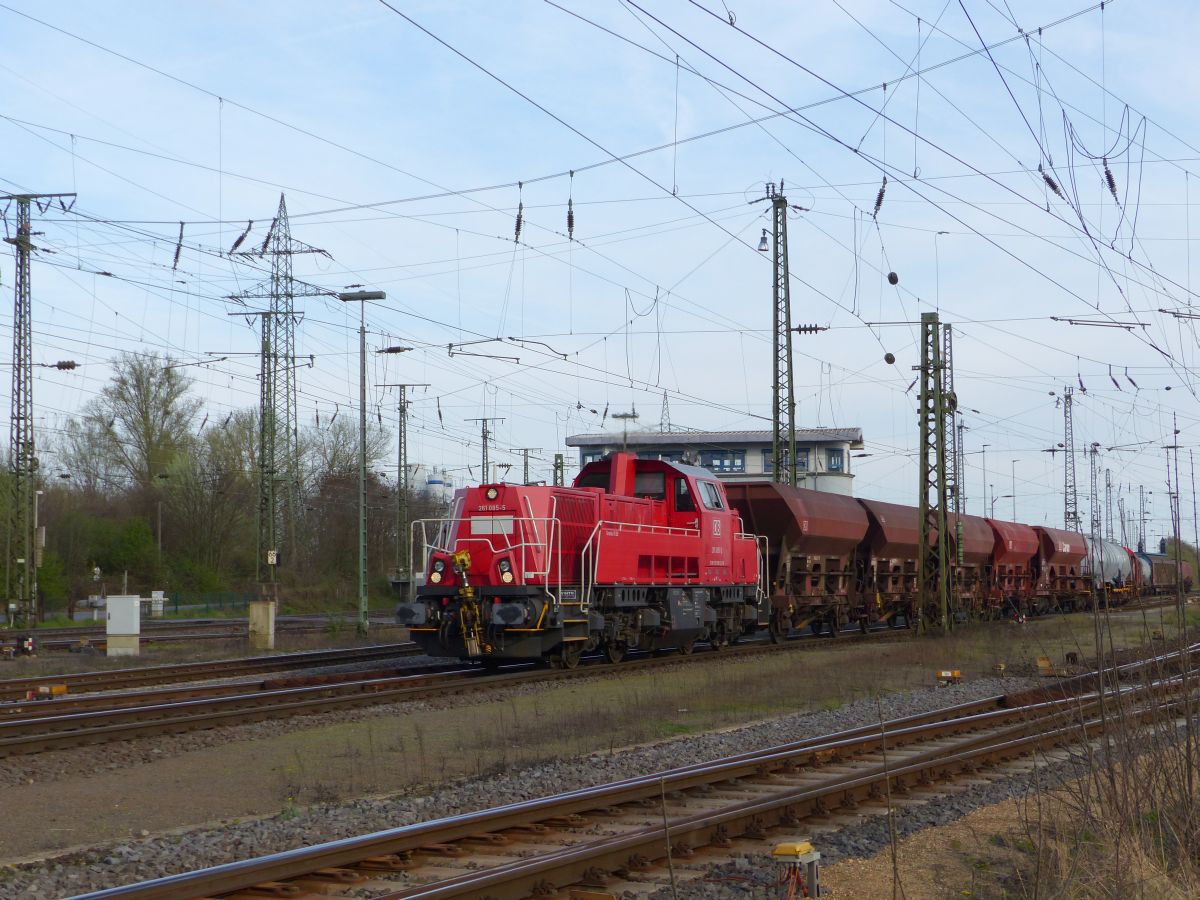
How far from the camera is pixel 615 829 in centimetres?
909

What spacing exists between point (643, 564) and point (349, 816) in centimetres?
1333

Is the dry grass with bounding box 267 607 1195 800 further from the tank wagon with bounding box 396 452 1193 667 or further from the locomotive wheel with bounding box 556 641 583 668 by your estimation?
the tank wagon with bounding box 396 452 1193 667

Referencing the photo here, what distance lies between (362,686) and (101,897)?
12420 millimetres

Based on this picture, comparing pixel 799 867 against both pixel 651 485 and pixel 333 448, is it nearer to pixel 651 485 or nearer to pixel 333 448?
pixel 651 485

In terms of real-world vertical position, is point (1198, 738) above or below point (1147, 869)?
above

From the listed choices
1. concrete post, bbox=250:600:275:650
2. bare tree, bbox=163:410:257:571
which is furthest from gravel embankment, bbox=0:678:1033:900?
bare tree, bbox=163:410:257:571

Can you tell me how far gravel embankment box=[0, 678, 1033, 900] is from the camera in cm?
791

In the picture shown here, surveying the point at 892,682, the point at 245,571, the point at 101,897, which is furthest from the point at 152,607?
the point at 101,897

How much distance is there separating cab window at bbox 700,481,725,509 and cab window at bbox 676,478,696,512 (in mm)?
301

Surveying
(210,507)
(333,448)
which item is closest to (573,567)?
(210,507)

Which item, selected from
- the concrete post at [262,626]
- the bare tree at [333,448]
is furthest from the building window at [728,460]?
the concrete post at [262,626]

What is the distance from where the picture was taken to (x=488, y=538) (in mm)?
20906

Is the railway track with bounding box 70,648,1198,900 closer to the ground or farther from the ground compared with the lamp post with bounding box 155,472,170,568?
closer to the ground

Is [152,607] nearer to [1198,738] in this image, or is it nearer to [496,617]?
[496,617]
